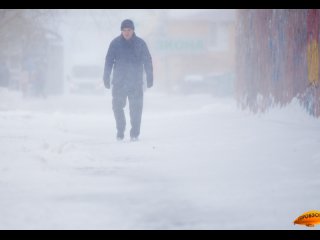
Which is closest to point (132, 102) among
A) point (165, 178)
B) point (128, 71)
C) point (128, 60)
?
point (128, 71)

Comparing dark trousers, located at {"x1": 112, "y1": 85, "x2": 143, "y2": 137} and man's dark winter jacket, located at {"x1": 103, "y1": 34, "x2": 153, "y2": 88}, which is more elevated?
man's dark winter jacket, located at {"x1": 103, "y1": 34, "x2": 153, "y2": 88}

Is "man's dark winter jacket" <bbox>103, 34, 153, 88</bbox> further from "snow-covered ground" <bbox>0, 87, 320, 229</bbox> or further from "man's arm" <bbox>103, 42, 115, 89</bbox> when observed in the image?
"snow-covered ground" <bbox>0, 87, 320, 229</bbox>

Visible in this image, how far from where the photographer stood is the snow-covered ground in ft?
11.7

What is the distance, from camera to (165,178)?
196 inches

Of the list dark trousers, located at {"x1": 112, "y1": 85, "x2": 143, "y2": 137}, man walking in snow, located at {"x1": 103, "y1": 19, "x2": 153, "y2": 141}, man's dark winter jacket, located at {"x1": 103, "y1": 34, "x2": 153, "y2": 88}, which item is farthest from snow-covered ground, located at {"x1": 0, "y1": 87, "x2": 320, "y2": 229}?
man's dark winter jacket, located at {"x1": 103, "y1": 34, "x2": 153, "y2": 88}

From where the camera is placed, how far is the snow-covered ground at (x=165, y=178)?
357 cm

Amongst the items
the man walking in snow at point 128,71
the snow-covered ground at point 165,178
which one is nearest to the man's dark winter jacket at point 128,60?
the man walking in snow at point 128,71

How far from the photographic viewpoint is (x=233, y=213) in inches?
145

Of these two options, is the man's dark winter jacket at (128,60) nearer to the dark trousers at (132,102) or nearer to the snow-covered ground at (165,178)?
the dark trousers at (132,102)

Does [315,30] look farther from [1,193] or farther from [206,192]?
[1,193]

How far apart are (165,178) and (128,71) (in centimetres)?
350

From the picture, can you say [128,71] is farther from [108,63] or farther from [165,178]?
[165,178]
